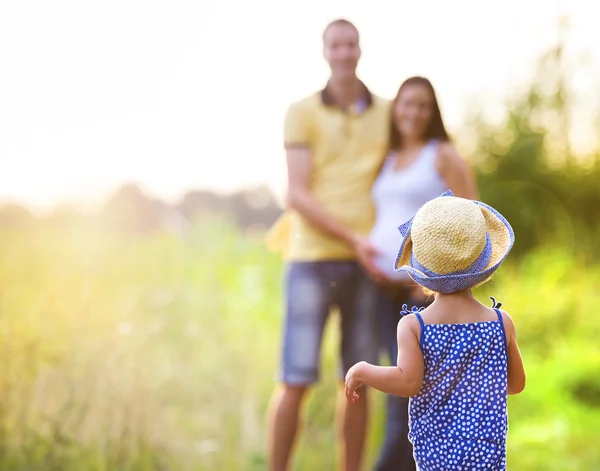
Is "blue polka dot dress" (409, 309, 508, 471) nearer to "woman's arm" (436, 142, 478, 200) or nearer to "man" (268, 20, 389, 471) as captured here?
"woman's arm" (436, 142, 478, 200)

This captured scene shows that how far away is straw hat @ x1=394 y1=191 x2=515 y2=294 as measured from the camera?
1677 millimetres

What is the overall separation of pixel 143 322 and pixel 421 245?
236cm

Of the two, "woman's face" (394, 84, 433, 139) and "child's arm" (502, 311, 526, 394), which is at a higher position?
"woman's face" (394, 84, 433, 139)

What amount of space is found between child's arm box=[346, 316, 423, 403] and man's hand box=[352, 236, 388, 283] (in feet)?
3.12

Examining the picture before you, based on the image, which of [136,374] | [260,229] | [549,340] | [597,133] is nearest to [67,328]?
[136,374]

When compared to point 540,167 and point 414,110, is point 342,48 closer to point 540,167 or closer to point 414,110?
point 414,110

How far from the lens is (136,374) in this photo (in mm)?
3398

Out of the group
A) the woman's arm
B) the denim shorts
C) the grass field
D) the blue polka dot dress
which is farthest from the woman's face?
the grass field

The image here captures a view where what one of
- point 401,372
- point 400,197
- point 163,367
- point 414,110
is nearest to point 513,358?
point 401,372

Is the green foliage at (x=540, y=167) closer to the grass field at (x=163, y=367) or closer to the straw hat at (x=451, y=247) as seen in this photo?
the grass field at (x=163, y=367)

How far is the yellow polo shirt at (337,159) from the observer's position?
2803 mm

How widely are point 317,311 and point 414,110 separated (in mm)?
718

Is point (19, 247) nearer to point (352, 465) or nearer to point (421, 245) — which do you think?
point (352, 465)

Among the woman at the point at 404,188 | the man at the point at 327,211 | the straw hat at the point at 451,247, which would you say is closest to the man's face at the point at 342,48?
the man at the point at 327,211
